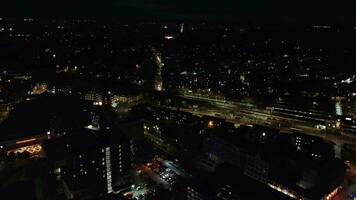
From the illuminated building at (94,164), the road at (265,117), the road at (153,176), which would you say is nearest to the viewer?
the illuminated building at (94,164)

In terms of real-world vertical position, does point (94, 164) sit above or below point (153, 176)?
above

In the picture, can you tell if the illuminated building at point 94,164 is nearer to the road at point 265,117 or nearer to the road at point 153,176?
the road at point 153,176

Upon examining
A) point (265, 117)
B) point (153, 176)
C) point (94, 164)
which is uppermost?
point (94, 164)

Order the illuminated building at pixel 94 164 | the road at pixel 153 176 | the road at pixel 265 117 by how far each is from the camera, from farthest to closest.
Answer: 1. the road at pixel 265 117
2. the road at pixel 153 176
3. the illuminated building at pixel 94 164

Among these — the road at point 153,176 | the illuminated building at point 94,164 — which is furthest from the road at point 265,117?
the illuminated building at point 94,164

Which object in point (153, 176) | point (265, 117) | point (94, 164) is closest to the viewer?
point (94, 164)

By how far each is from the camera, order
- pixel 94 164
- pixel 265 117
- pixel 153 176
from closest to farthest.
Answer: pixel 94 164 < pixel 153 176 < pixel 265 117

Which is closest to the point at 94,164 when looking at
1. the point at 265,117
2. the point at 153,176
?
the point at 153,176

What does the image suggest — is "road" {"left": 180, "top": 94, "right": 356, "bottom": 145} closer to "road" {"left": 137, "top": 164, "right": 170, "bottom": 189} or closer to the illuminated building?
"road" {"left": 137, "top": 164, "right": 170, "bottom": 189}

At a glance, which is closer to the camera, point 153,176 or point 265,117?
point 153,176

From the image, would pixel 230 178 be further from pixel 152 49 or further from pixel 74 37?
pixel 74 37

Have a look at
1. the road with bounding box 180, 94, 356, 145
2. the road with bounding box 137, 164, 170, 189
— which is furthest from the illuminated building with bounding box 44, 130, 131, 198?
the road with bounding box 180, 94, 356, 145

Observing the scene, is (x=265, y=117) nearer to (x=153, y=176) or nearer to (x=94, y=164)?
(x=153, y=176)
